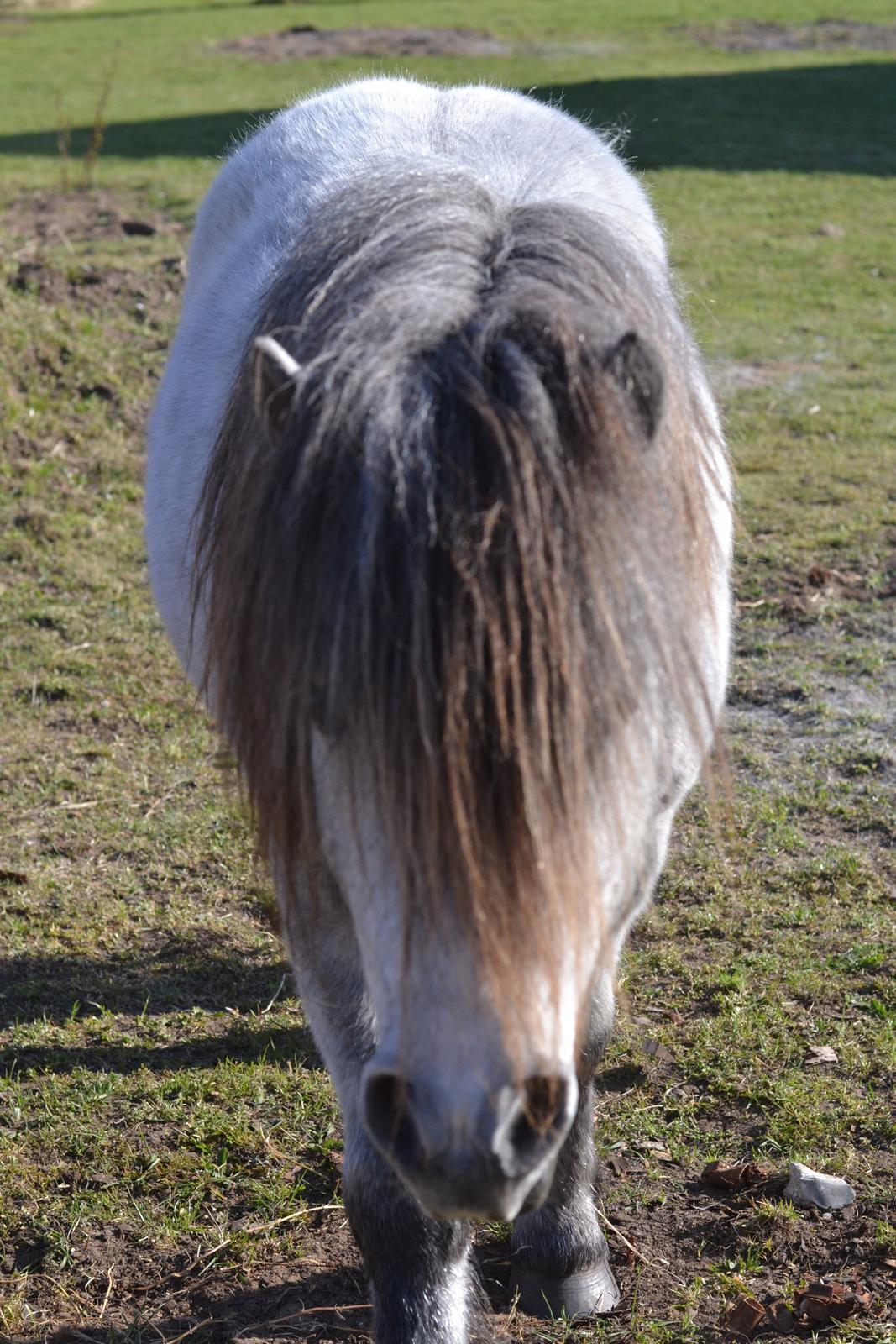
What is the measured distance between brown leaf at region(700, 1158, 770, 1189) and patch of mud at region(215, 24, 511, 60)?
1917 cm

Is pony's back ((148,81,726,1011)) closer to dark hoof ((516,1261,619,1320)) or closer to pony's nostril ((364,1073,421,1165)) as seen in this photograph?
pony's nostril ((364,1073,421,1165))

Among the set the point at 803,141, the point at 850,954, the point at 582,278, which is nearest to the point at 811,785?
the point at 850,954

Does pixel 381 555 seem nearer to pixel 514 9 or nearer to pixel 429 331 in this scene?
pixel 429 331

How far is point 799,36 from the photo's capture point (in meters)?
21.3

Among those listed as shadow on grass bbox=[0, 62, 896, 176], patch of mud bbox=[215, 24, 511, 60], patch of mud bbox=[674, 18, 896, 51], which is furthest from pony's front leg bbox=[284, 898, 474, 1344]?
patch of mud bbox=[674, 18, 896, 51]

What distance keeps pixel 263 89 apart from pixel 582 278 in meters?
17.8

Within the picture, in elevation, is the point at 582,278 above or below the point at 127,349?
above

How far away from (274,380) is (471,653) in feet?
1.71

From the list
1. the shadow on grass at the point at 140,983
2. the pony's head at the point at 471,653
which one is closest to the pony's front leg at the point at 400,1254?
the pony's head at the point at 471,653

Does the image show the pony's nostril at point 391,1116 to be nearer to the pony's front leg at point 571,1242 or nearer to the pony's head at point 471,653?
the pony's head at point 471,653

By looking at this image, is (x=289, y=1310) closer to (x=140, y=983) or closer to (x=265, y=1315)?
(x=265, y=1315)

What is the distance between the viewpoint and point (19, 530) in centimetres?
616

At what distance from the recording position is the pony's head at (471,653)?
147 centimetres

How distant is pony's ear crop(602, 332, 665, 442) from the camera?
5.40 ft
